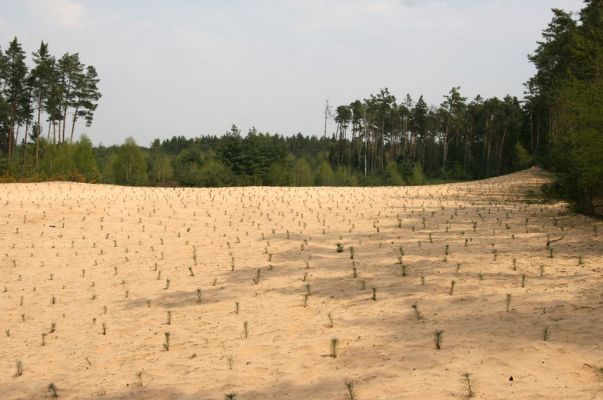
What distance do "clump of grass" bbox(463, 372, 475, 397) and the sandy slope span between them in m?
0.06

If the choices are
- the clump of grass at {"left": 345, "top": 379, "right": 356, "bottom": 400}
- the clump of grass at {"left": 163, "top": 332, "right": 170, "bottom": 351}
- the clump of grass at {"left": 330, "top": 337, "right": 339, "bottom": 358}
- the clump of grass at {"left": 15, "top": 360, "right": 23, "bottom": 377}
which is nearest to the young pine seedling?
the clump of grass at {"left": 330, "top": 337, "right": 339, "bottom": 358}

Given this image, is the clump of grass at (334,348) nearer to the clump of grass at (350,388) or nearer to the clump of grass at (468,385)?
the clump of grass at (350,388)

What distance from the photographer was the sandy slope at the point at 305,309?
526 centimetres

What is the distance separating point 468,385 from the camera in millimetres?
4629

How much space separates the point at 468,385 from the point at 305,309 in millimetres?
3534

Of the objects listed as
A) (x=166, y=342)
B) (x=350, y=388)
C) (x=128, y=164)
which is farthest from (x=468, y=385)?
(x=128, y=164)

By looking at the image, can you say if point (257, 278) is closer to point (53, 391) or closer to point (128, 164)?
point (53, 391)

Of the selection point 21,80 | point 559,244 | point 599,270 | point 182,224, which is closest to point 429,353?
point 599,270

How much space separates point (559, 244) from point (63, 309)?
1049 cm

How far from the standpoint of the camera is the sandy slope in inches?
207

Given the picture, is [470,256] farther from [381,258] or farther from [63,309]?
[63,309]

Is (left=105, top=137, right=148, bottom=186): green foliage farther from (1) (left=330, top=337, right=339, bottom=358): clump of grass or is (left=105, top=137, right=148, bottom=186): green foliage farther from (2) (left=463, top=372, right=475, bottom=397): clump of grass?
(2) (left=463, top=372, right=475, bottom=397): clump of grass

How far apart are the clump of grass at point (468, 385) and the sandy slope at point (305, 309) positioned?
6cm

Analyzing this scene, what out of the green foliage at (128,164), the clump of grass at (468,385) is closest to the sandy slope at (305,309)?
the clump of grass at (468,385)
